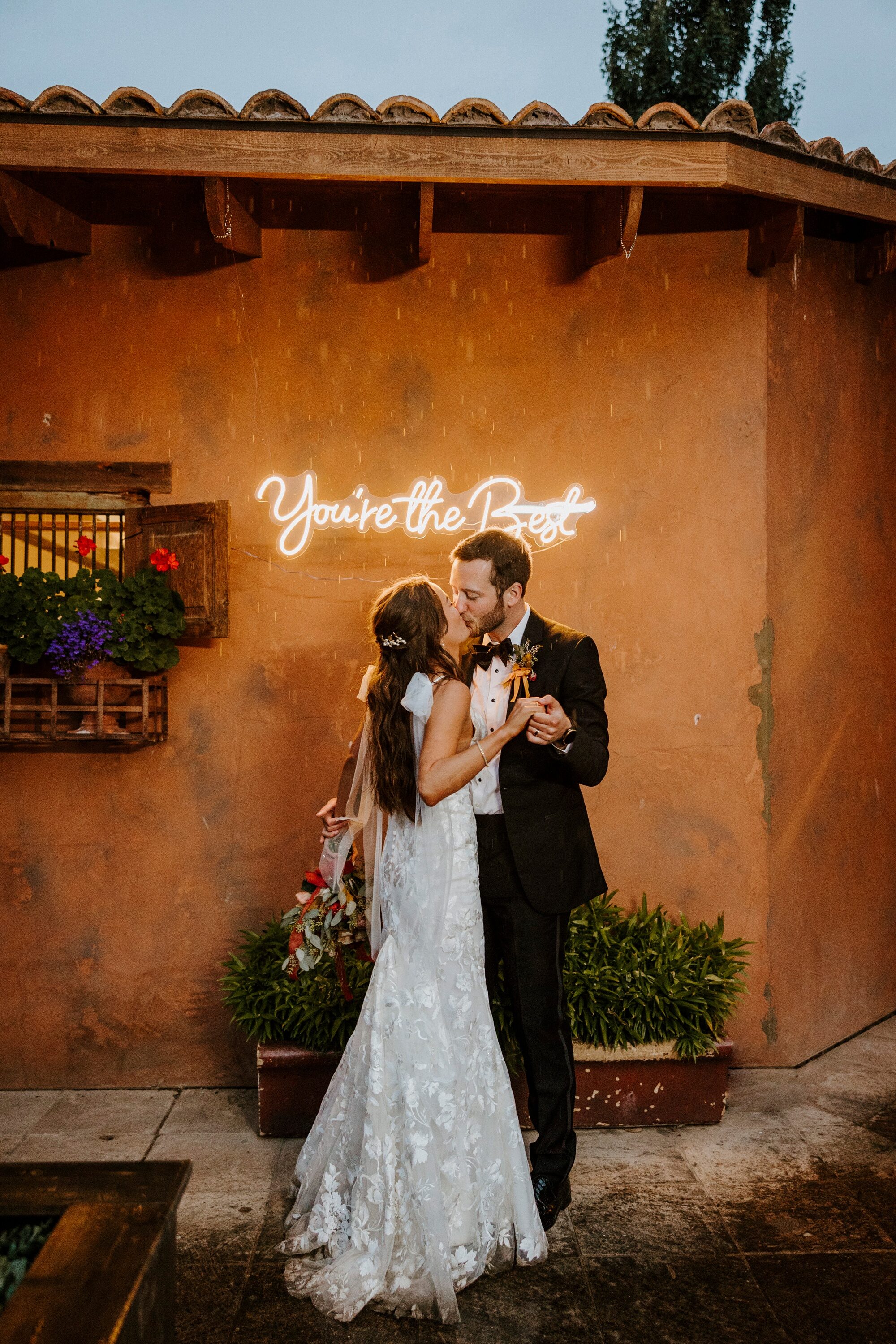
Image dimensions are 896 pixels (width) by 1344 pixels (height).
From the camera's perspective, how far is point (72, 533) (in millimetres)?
5672

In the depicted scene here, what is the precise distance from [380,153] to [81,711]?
9.04ft

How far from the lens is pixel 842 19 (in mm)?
99125

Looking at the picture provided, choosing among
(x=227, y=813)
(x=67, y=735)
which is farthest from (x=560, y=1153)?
(x=67, y=735)

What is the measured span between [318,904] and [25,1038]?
1.83 metres

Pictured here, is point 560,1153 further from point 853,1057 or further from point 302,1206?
point 853,1057

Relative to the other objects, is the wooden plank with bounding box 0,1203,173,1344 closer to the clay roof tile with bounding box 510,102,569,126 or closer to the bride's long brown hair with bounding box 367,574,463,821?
the bride's long brown hair with bounding box 367,574,463,821

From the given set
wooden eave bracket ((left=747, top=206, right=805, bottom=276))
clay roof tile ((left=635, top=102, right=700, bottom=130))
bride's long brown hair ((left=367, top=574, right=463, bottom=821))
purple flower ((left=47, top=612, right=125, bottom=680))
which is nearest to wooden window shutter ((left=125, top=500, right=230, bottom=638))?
purple flower ((left=47, top=612, right=125, bottom=680))

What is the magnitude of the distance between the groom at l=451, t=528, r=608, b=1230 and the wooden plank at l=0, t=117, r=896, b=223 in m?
1.78

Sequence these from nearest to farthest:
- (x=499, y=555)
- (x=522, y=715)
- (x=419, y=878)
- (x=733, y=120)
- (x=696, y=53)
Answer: (x=522, y=715)
(x=419, y=878)
(x=499, y=555)
(x=733, y=120)
(x=696, y=53)

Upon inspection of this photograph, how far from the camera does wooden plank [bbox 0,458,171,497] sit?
4.72m

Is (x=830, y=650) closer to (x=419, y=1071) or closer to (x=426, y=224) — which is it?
(x=426, y=224)

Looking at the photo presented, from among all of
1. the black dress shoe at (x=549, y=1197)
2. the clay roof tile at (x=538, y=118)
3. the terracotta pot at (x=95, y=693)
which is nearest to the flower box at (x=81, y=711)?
the terracotta pot at (x=95, y=693)

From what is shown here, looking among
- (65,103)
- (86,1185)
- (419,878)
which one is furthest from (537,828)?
(65,103)

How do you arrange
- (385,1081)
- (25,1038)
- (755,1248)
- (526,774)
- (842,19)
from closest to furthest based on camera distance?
1. (385,1081)
2. (755,1248)
3. (526,774)
4. (25,1038)
5. (842,19)
